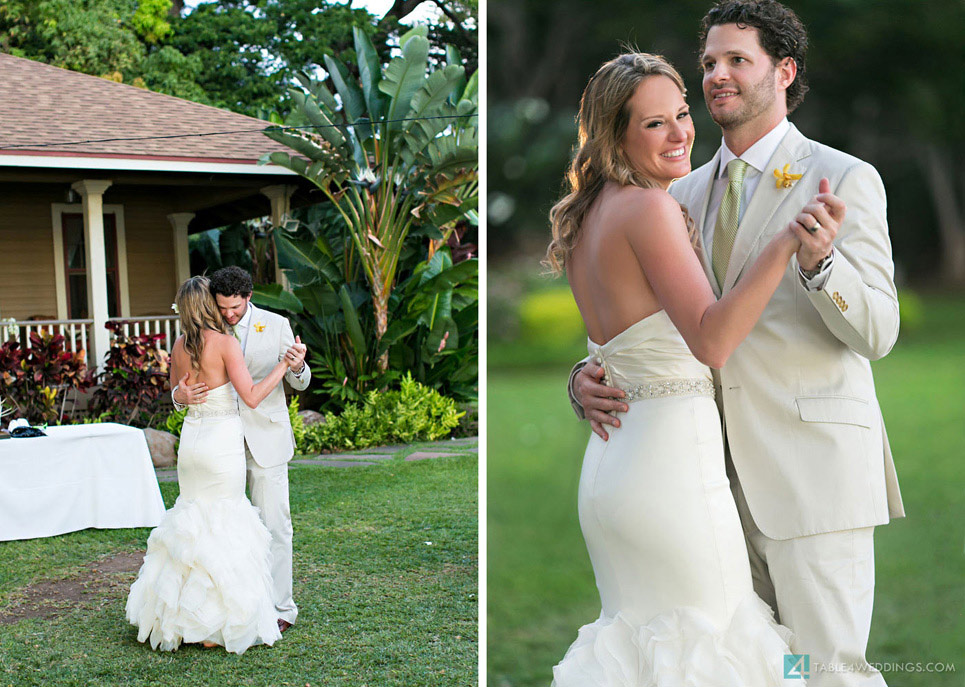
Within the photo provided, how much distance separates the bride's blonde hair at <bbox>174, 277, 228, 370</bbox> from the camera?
4.47 metres

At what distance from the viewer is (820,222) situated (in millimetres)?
1983

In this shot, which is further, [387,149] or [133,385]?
[387,149]

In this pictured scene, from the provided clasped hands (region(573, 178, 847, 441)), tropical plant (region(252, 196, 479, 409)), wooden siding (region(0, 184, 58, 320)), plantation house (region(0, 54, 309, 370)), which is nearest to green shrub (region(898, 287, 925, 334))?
tropical plant (region(252, 196, 479, 409))

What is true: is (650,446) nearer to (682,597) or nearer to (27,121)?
(682,597)

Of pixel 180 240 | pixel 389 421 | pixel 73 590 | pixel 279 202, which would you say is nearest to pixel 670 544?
pixel 73 590

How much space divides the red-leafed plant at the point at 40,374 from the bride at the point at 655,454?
8.50m

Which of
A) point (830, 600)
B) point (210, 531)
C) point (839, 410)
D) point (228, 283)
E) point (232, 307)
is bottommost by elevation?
point (210, 531)

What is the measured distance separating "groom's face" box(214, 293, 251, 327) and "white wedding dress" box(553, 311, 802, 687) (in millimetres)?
2603

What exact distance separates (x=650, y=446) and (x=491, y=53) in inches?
406

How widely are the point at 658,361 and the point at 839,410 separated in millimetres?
448

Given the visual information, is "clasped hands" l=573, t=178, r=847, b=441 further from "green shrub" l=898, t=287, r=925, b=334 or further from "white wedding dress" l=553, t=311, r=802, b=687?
"green shrub" l=898, t=287, r=925, b=334

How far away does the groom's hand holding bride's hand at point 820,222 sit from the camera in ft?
6.47

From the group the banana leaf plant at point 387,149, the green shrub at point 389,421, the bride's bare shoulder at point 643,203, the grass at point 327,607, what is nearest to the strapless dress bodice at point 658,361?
the bride's bare shoulder at point 643,203

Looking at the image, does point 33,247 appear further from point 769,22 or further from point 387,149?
point 769,22
